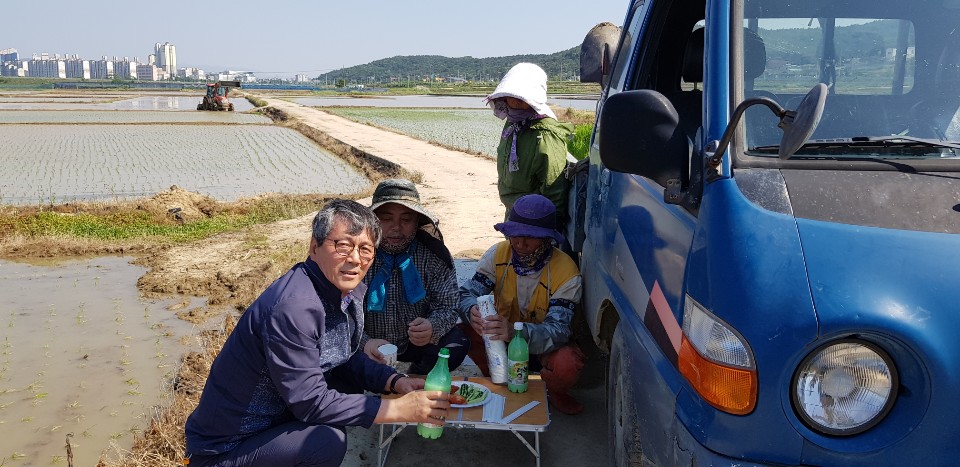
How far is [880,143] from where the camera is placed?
2.07 meters

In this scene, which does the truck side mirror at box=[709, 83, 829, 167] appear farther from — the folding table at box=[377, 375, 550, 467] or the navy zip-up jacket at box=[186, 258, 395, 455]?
the folding table at box=[377, 375, 550, 467]

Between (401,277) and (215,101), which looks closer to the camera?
(401,277)

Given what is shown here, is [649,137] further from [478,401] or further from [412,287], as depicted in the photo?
[412,287]

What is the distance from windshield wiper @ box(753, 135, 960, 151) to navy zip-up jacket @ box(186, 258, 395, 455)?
62.1 inches

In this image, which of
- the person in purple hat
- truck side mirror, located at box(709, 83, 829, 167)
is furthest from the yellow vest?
truck side mirror, located at box(709, 83, 829, 167)

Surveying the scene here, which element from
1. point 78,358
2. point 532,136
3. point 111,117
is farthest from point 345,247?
point 111,117

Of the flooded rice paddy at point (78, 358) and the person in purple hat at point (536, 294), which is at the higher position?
the person in purple hat at point (536, 294)

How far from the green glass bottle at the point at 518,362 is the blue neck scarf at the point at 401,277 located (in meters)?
0.72

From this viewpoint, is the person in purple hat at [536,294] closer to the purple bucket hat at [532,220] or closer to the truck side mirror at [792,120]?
the purple bucket hat at [532,220]

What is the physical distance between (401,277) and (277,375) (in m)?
1.50

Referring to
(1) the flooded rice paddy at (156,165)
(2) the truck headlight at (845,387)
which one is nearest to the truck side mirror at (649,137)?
(2) the truck headlight at (845,387)

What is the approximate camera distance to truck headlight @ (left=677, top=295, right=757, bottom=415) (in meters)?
1.70

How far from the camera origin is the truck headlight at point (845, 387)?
162 cm

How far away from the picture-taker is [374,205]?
12.5ft
